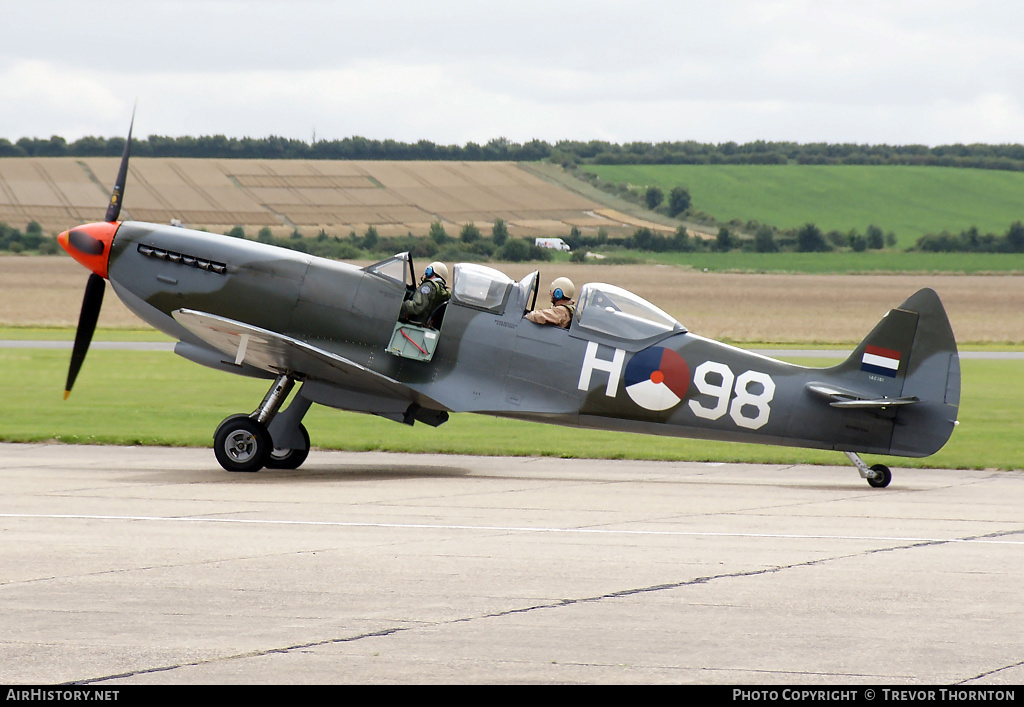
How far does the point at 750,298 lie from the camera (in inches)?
2297

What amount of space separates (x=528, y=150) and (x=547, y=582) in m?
90.3

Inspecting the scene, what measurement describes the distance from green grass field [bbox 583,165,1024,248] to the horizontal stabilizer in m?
Result: 75.5

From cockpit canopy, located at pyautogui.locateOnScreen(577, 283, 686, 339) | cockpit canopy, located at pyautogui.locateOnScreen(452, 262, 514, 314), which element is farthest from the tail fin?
cockpit canopy, located at pyautogui.locateOnScreen(452, 262, 514, 314)

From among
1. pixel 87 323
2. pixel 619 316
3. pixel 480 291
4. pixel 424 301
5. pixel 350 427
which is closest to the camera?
pixel 619 316

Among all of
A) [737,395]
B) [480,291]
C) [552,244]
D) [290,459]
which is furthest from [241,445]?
[552,244]

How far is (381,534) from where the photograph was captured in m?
9.44

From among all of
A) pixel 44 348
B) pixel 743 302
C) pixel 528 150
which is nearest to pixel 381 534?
pixel 44 348

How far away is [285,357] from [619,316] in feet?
12.4

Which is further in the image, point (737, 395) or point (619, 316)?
point (619, 316)

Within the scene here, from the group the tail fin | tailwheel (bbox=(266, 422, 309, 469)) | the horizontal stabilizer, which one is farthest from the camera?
tailwheel (bbox=(266, 422, 309, 469))

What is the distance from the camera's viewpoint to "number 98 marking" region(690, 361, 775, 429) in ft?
42.1

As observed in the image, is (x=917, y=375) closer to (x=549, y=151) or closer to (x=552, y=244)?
(x=552, y=244)

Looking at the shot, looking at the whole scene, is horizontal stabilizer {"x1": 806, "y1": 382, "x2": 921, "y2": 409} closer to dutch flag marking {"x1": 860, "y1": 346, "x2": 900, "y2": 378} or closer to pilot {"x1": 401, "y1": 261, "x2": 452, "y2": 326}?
dutch flag marking {"x1": 860, "y1": 346, "x2": 900, "y2": 378}

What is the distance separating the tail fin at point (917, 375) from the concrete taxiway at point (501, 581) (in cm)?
62
